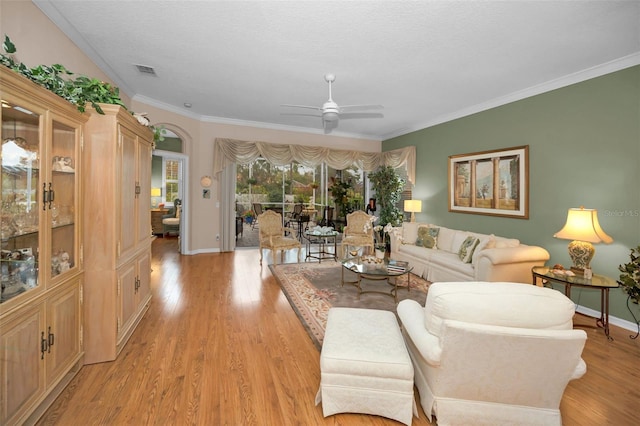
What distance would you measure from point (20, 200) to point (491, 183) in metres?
5.90

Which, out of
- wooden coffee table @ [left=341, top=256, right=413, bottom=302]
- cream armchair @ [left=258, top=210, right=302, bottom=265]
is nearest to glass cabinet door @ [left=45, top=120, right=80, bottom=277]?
wooden coffee table @ [left=341, top=256, right=413, bottom=302]

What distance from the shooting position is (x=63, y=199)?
7.39 feet

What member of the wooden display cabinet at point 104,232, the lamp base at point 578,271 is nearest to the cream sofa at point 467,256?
the lamp base at point 578,271

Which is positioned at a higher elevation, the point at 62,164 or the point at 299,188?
the point at 299,188

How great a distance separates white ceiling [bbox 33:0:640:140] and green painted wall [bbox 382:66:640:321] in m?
0.28

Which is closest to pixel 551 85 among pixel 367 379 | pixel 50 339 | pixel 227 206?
pixel 367 379

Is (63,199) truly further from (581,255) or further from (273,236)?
(581,255)

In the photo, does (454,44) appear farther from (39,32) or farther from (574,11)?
(39,32)

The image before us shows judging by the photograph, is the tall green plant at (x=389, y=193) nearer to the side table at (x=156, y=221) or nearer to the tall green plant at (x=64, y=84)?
the tall green plant at (x=64, y=84)

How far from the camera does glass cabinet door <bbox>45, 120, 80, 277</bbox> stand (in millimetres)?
2117

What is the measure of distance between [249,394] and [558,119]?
5081 mm

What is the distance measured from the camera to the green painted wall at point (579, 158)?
11.3 feet

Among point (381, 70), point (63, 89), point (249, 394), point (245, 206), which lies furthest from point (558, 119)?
point (245, 206)

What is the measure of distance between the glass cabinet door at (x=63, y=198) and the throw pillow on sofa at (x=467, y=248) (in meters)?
4.70
